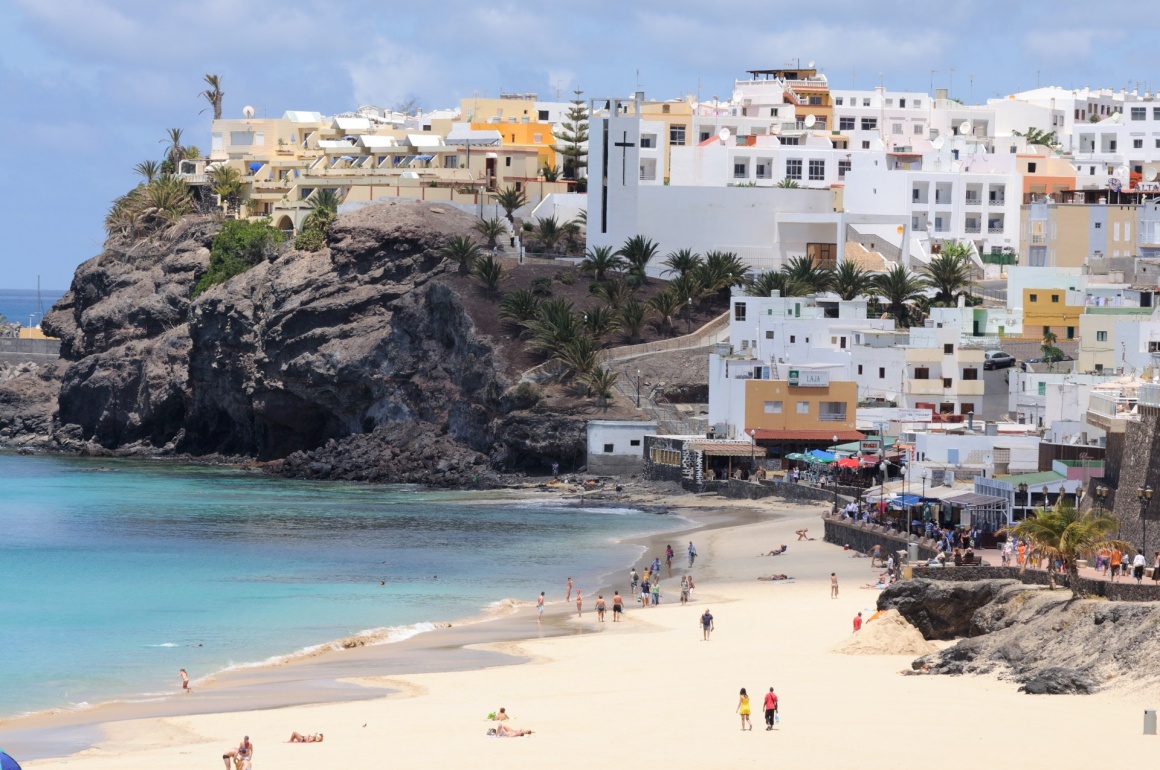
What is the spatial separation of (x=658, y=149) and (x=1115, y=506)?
59092 mm

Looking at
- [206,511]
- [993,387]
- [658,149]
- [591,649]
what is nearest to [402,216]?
[658,149]

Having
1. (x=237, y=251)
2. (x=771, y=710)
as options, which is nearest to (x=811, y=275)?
(x=237, y=251)

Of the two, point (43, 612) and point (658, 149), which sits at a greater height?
point (658, 149)

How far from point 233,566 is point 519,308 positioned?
30.0 meters

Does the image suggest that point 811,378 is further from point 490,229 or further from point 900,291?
point 490,229

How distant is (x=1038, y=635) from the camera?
31.7 m

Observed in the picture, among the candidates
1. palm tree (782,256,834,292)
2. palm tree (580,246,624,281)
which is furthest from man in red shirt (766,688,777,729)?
palm tree (580,246,624,281)

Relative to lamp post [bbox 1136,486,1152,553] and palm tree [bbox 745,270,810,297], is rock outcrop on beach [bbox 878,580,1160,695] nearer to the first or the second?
lamp post [bbox 1136,486,1152,553]

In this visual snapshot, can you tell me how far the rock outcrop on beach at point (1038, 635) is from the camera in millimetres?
29047

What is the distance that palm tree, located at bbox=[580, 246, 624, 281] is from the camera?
3447 inches

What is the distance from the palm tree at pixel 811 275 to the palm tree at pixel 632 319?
6663 millimetres

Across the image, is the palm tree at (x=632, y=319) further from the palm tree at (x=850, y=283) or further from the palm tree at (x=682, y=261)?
the palm tree at (x=850, y=283)

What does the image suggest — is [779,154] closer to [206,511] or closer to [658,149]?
[658,149]

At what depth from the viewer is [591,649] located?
3894cm
